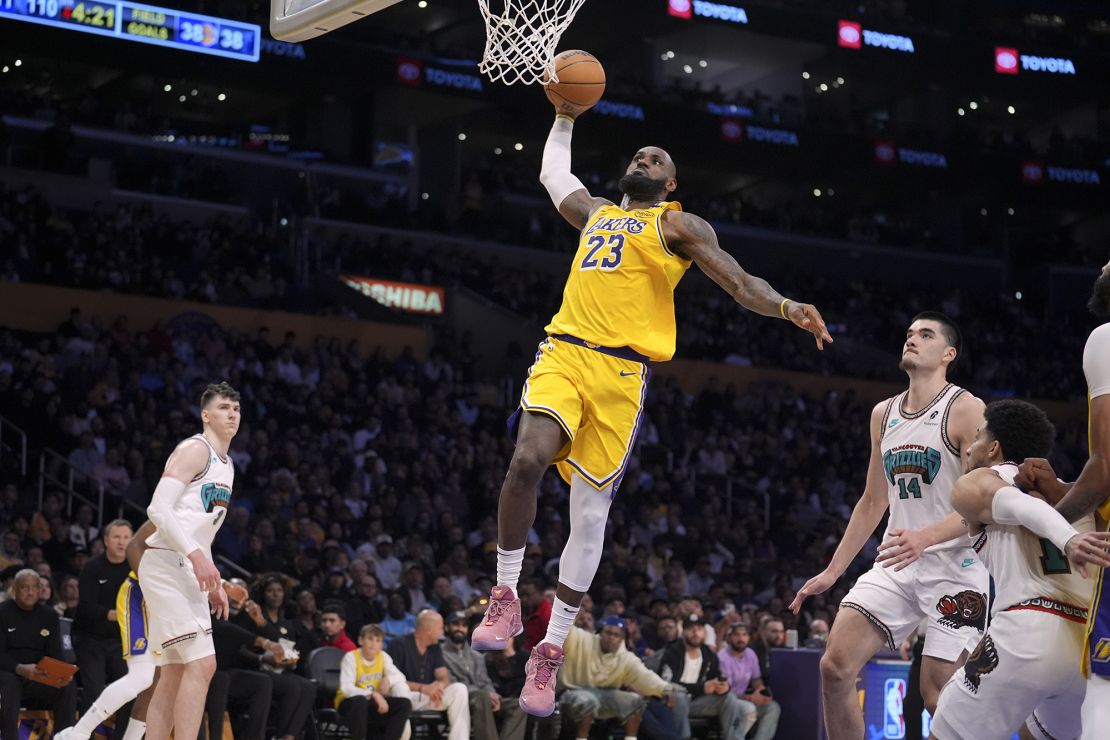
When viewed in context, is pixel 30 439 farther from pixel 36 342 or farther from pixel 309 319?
pixel 309 319

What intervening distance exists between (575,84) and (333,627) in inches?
266

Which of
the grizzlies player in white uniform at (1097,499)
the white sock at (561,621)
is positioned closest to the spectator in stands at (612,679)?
the white sock at (561,621)

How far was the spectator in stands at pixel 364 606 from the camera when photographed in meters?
13.4

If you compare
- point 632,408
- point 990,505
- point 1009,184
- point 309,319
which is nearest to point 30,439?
point 309,319

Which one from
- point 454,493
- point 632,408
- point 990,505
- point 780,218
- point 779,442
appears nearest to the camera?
point 990,505

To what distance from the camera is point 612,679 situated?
12.8 metres

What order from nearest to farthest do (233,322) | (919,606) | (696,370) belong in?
1. (919,606)
2. (233,322)
3. (696,370)

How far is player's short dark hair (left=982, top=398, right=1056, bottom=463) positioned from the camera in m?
5.53

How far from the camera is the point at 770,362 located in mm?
27672

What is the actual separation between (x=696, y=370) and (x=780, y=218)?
8925mm

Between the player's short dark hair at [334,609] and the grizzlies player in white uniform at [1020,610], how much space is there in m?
7.61

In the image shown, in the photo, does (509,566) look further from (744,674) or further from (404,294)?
(404,294)

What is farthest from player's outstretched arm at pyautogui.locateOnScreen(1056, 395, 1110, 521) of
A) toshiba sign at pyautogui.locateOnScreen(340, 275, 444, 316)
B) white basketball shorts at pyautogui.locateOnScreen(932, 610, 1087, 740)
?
toshiba sign at pyautogui.locateOnScreen(340, 275, 444, 316)

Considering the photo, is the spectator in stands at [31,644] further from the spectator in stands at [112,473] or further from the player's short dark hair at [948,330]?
the player's short dark hair at [948,330]
